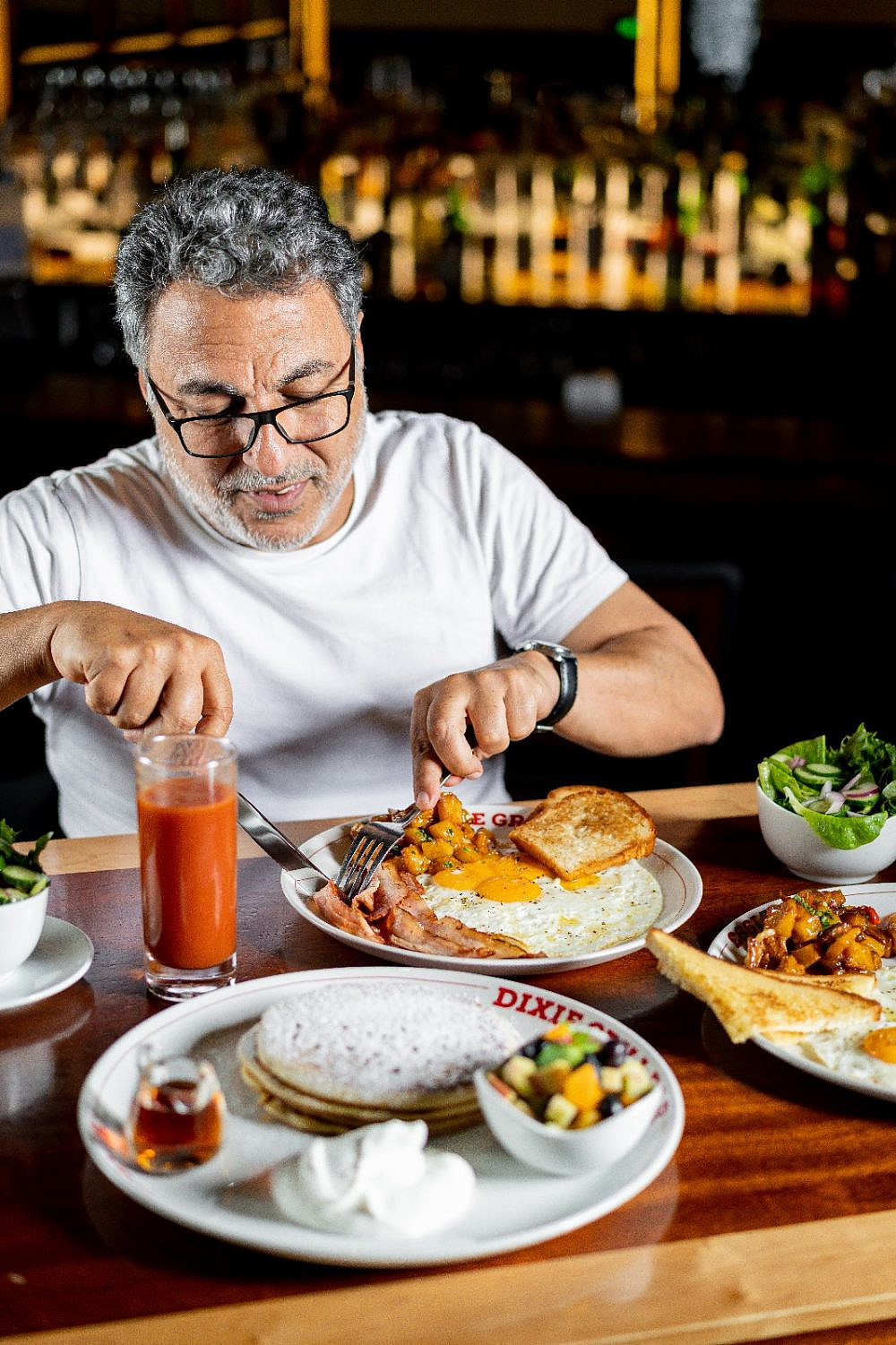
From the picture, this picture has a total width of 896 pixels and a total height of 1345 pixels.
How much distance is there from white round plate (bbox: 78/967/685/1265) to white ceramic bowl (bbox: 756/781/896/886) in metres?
0.49

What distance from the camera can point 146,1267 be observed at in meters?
0.99

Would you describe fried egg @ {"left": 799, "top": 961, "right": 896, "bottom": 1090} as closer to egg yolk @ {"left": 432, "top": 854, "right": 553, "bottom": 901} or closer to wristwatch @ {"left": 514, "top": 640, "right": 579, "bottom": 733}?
egg yolk @ {"left": 432, "top": 854, "right": 553, "bottom": 901}

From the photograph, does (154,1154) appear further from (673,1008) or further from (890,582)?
(890,582)

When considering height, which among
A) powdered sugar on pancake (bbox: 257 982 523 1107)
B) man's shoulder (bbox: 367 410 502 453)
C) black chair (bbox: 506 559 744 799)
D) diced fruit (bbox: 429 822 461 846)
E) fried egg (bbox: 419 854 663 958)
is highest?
man's shoulder (bbox: 367 410 502 453)

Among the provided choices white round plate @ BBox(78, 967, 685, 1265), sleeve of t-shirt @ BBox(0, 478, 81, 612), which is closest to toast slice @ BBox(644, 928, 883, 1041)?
white round plate @ BBox(78, 967, 685, 1265)

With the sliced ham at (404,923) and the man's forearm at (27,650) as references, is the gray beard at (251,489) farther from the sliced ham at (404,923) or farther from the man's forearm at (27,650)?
the sliced ham at (404,923)

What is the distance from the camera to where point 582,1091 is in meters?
1.03

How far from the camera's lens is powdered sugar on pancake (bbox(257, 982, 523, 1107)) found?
107 centimetres

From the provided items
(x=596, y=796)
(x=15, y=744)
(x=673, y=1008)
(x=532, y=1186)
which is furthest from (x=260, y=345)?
(x=15, y=744)

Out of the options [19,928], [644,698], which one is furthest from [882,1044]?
[644,698]

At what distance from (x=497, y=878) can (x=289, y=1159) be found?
571 millimetres

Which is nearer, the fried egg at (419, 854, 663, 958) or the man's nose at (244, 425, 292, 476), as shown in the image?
the fried egg at (419, 854, 663, 958)

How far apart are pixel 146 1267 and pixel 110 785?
1.26m

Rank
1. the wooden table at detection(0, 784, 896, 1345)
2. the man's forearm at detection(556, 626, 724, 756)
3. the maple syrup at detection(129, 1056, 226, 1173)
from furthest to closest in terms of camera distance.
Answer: the man's forearm at detection(556, 626, 724, 756) → the maple syrup at detection(129, 1056, 226, 1173) → the wooden table at detection(0, 784, 896, 1345)
